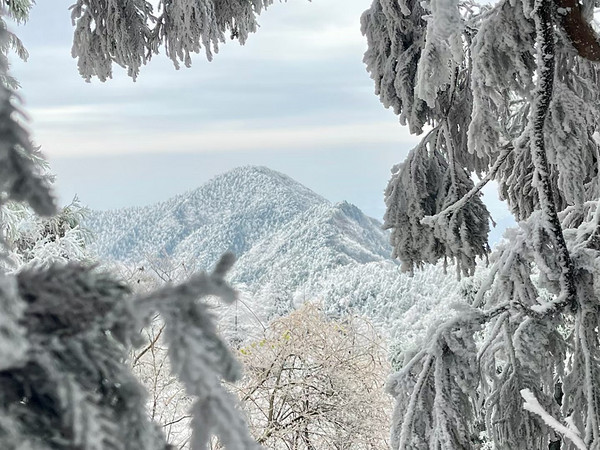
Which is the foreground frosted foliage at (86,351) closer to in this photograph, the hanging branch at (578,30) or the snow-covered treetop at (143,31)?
the hanging branch at (578,30)

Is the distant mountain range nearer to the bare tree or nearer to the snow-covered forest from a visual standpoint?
the bare tree

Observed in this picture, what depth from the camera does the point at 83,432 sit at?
0.31 meters

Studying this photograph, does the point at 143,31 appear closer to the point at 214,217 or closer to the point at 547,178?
the point at 547,178

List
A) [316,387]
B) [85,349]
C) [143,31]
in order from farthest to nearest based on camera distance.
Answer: [316,387] → [143,31] → [85,349]

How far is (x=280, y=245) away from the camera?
655 inches

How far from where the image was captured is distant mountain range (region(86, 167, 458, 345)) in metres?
11.6

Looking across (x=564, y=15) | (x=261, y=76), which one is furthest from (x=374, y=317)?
(x=261, y=76)

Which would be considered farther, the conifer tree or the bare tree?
the bare tree

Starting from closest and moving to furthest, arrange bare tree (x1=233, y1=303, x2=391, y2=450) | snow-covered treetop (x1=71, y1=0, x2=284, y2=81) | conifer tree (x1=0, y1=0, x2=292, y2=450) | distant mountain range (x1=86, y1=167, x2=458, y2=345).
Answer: conifer tree (x1=0, y1=0, x2=292, y2=450) → snow-covered treetop (x1=71, y1=0, x2=284, y2=81) → bare tree (x1=233, y1=303, x2=391, y2=450) → distant mountain range (x1=86, y1=167, x2=458, y2=345)

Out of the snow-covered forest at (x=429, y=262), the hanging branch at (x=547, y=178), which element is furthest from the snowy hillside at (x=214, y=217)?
the hanging branch at (x=547, y=178)

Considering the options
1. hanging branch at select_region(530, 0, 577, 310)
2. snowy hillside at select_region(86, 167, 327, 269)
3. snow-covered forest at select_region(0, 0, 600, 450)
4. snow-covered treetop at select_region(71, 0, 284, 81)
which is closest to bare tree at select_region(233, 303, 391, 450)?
snow-covered forest at select_region(0, 0, 600, 450)

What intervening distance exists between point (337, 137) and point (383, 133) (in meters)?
11.6

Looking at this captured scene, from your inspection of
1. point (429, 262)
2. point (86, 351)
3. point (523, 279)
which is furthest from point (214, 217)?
point (86, 351)

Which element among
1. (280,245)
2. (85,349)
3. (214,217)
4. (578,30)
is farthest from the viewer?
(214,217)
